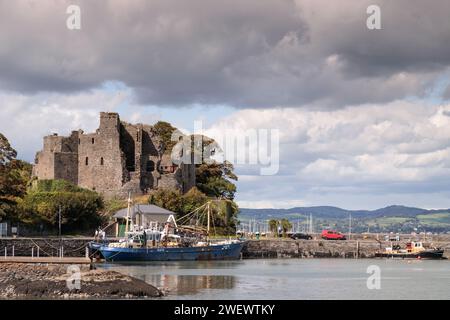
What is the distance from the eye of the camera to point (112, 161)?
340 feet

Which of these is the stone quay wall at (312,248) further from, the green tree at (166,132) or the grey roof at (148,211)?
the green tree at (166,132)

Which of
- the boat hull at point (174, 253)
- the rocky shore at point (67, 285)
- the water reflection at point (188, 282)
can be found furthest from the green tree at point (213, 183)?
the rocky shore at point (67, 285)

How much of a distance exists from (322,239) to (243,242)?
65.1 ft

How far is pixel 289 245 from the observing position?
102m

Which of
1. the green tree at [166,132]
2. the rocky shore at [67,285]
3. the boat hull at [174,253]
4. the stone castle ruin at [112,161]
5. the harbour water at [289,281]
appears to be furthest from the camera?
the green tree at [166,132]

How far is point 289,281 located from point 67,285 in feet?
60.9

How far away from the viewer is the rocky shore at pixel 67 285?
4575cm

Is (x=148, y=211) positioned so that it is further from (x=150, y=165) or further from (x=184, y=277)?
(x=184, y=277)

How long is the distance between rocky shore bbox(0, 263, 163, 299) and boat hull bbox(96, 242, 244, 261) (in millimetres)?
34995

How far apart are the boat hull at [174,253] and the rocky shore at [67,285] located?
35.0 meters

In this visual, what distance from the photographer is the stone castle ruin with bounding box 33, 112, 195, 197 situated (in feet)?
340
